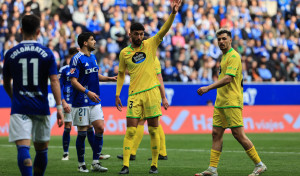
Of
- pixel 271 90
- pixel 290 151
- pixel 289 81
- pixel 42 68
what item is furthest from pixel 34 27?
pixel 289 81

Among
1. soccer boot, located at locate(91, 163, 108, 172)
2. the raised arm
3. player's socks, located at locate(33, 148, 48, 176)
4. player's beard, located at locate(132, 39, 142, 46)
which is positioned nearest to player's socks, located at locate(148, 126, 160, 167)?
soccer boot, located at locate(91, 163, 108, 172)

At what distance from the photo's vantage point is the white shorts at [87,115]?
33.3 ft

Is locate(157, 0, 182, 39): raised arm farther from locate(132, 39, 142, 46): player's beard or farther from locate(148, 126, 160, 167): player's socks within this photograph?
locate(148, 126, 160, 167): player's socks

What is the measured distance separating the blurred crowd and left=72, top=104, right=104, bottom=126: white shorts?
40.3 feet

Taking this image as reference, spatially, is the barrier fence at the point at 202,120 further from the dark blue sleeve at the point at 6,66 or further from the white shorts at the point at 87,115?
the dark blue sleeve at the point at 6,66

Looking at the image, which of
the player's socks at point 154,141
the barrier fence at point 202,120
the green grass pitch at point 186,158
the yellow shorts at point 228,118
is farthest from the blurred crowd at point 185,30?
the yellow shorts at point 228,118

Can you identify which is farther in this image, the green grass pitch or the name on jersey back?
the green grass pitch

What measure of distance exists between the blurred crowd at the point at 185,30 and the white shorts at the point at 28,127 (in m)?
15.1

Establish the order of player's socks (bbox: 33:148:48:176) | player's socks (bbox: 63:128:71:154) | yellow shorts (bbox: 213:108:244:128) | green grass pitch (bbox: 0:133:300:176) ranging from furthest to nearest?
player's socks (bbox: 63:128:71:154) → green grass pitch (bbox: 0:133:300:176) → yellow shorts (bbox: 213:108:244:128) → player's socks (bbox: 33:148:48:176)

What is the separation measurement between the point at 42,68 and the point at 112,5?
18.8 meters

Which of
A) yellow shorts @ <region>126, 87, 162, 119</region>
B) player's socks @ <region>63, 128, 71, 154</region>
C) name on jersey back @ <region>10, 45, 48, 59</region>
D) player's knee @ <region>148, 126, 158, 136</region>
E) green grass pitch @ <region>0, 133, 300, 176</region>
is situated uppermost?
name on jersey back @ <region>10, 45, 48, 59</region>

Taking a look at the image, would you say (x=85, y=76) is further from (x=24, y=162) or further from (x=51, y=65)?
(x=24, y=162)

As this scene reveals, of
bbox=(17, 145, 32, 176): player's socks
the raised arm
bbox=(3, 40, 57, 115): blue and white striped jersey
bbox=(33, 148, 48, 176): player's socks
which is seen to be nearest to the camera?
bbox=(17, 145, 32, 176): player's socks

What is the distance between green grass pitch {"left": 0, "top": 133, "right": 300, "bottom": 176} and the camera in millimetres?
10094
